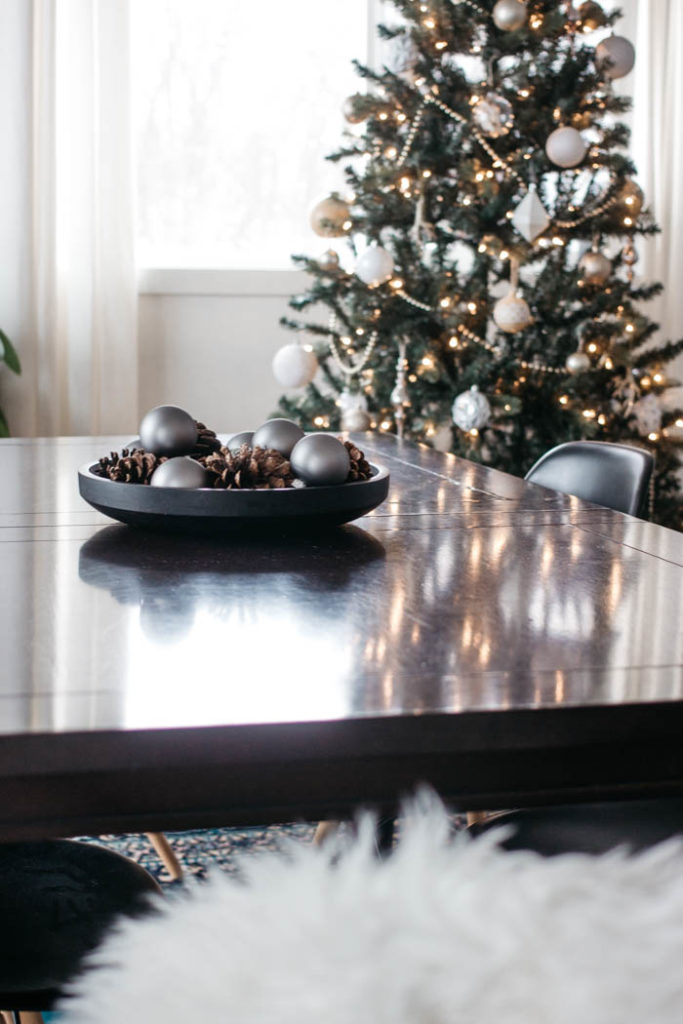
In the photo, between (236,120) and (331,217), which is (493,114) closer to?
(331,217)

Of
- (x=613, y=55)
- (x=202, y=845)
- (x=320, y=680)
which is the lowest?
(x=202, y=845)

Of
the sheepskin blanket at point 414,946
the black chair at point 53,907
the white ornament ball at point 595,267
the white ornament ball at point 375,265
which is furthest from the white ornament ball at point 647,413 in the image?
the sheepskin blanket at point 414,946

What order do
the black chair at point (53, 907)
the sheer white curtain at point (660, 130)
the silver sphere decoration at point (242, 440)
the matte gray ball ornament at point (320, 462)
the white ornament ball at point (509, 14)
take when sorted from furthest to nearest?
the sheer white curtain at point (660, 130) → the white ornament ball at point (509, 14) → the silver sphere decoration at point (242, 440) → the matte gray ball ornament at point (320, 462) → the black chair at point (53, 907)

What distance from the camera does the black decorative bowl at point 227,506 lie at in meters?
1.18

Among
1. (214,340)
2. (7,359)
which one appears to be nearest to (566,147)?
(214,340)

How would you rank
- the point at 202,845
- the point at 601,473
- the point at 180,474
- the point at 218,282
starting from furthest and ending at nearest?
the point at 218,282, the point at 202,845, the point at 601,473, the point at 180,474

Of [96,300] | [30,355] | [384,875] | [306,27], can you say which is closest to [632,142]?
[306,27]

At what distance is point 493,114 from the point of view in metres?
3.15

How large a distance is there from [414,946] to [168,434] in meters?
1.04

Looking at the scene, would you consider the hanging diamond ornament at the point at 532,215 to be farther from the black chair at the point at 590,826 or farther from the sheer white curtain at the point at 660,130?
the black chair at the point at 590,826

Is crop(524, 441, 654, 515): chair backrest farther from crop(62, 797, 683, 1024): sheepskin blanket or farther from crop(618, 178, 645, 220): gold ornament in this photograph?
crop(618, 178, 645, 220): gold ornament

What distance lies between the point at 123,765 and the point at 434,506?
865mm

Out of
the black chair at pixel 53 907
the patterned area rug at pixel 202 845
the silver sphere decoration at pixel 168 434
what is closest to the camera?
the black chair at pixel 53 907

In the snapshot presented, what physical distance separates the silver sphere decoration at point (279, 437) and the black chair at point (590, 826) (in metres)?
0.49
